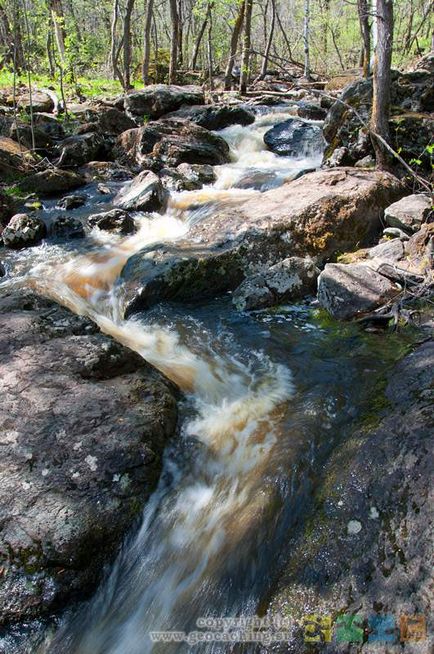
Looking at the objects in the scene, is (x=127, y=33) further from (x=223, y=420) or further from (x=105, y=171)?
(x=223, y=420)

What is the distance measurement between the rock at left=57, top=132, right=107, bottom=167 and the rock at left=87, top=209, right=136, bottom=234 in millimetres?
4886

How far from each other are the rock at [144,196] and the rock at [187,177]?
54 centimetres

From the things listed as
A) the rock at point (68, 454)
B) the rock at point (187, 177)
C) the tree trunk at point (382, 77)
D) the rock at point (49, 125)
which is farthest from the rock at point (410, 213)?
the rock at point (49, 125)

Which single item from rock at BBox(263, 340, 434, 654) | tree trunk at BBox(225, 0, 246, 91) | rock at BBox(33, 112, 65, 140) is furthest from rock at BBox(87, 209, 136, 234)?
tree trunk at BBox(225, 0, 246, 91)

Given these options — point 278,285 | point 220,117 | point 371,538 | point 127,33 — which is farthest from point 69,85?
point 371,538

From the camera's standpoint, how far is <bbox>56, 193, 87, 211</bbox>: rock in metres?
10.8

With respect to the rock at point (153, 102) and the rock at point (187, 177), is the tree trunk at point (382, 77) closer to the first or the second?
the rock at point (187, 177)

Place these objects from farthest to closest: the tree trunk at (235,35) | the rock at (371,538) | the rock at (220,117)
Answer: the tree trunk at (235,35)
the rock at (220,117)
the rock at (371,538)

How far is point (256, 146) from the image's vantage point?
1377 centimetres

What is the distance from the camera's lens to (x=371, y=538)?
260cm

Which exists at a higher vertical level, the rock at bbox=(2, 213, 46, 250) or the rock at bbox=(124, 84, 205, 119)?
the rock at bbox=(124, 84, 205, 119)

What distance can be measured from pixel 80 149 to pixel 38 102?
5192mm

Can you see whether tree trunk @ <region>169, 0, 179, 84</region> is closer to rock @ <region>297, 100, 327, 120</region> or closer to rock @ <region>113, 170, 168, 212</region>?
rock @ <region>297, 100, 327, 120</region>

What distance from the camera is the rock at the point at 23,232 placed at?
29.4ft
